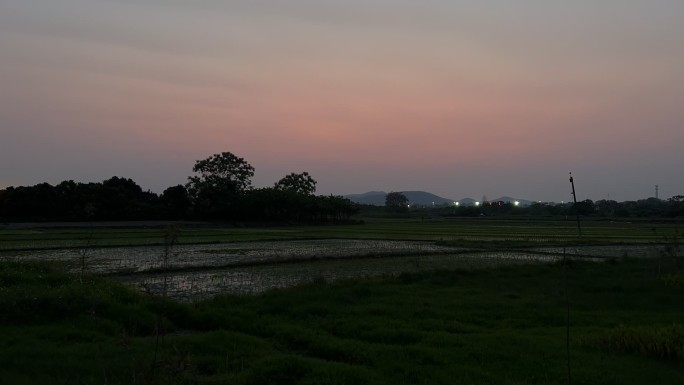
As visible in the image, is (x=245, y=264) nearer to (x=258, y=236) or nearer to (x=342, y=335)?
(x=342, y=335)

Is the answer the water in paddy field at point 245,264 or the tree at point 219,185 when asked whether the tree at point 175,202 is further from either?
the water in paddy field at point 245,264

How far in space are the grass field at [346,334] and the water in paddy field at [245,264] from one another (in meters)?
3.36

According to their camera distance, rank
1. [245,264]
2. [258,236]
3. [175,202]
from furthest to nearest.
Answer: [175,202]
[258,236]
[245,264]

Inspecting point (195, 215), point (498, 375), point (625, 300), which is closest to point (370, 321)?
point (498, 375)

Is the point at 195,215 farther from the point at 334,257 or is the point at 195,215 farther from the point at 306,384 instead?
the point at 306,384

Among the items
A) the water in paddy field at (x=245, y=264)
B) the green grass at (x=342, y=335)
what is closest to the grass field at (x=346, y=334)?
the green grass at (x=342, y=335)

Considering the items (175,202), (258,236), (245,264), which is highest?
(175,202)

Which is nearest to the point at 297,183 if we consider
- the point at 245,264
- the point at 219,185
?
the point at 219,185

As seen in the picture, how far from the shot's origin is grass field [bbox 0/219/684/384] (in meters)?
7.00

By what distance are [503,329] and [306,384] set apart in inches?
210

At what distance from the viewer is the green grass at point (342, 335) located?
702 cm

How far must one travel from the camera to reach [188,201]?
7738 cm

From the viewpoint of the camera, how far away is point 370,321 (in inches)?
419

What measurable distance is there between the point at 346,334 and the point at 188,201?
2823 inches
